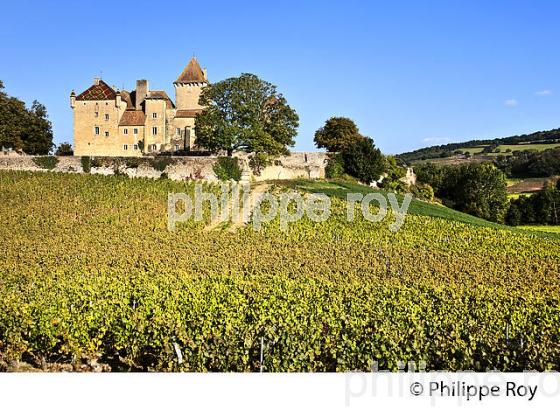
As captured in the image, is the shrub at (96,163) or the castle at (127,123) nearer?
the shrub at (96,163)

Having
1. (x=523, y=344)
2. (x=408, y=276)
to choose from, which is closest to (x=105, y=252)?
(x=408, y=276)

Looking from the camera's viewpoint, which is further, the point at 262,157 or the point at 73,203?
the point at 262,157

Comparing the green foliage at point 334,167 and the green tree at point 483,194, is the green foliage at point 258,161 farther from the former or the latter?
the green tree at point 483,194

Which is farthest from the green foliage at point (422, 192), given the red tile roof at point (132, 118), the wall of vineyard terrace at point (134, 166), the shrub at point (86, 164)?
the shrub at point (86, 164)

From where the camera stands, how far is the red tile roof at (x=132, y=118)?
44.7 metres

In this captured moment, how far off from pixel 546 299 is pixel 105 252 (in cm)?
1517

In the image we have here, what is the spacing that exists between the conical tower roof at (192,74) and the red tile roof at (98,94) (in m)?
5.96

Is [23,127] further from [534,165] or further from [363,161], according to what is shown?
[534,165]

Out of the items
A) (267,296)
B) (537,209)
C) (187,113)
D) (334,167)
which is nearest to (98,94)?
(187,113)

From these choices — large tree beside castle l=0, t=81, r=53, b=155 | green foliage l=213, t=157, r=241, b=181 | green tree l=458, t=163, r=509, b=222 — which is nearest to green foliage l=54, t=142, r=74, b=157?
large tree beside castle l=0, t=81, r=53, b=155

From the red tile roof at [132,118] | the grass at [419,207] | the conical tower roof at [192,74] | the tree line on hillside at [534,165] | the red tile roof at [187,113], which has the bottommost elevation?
the grass at [419,207]

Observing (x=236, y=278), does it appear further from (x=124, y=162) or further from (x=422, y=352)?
(x=124, y=162)

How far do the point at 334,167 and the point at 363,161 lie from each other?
9.13 feet
